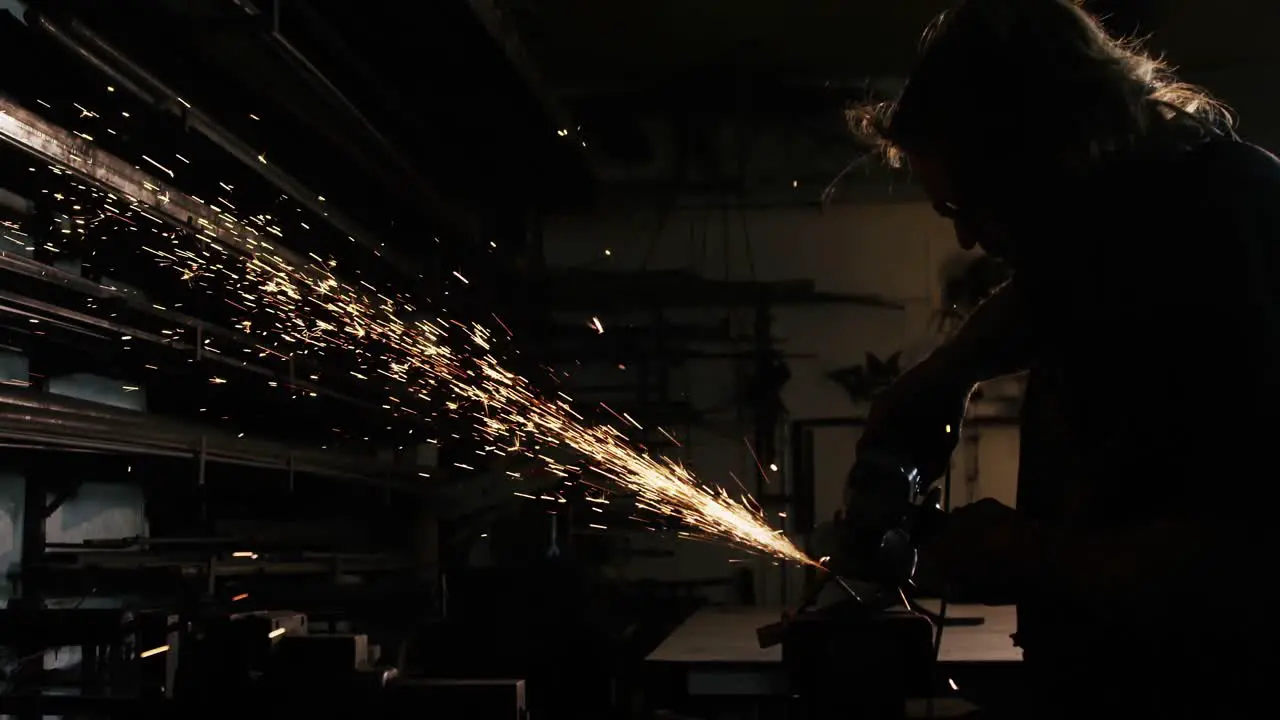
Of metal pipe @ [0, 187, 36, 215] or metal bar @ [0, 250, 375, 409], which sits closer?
metal bar @ [0, 250, 375, 409]

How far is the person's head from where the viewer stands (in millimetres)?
1428

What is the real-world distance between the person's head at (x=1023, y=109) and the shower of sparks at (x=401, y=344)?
2.67 ft

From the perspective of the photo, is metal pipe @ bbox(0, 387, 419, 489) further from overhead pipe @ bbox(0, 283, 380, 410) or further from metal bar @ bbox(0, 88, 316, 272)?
metal bar @ bbox(0, 88, 316, 272)

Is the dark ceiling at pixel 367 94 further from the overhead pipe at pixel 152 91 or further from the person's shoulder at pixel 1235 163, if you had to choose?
the person's shoulder at pixel 1235 163

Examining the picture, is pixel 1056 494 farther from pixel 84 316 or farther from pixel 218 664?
pixel 84 316

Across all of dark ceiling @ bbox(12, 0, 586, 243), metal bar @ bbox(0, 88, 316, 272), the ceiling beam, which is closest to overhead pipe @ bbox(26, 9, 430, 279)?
dark ceiling @ bbox(12, 0, 586, 243)

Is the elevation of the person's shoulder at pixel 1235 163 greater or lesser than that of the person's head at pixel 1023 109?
lesser

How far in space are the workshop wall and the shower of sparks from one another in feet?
0.87

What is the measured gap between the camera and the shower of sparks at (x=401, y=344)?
107 inches

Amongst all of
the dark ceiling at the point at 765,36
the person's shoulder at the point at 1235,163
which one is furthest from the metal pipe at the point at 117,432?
the dark ceiling at the point at 765,36

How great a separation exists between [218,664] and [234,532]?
8.69 feet

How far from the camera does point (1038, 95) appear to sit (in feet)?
4.87

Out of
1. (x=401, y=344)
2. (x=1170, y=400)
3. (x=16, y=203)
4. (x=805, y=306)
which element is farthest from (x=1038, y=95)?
(x=805, y=306)

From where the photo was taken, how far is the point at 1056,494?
4.98 ft
